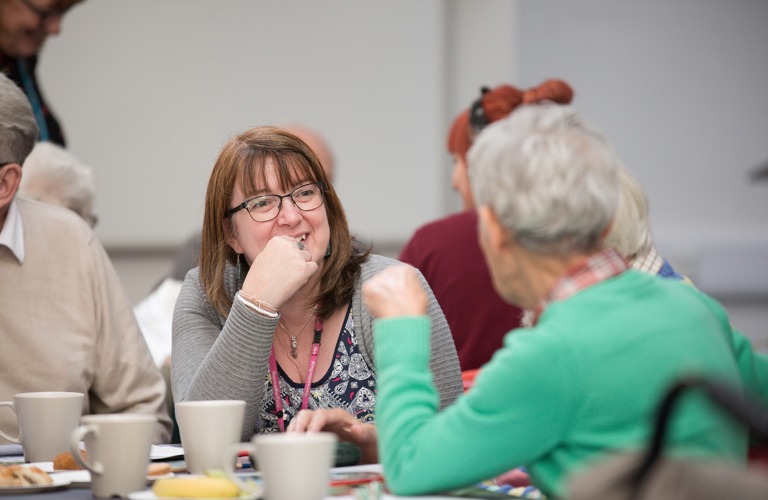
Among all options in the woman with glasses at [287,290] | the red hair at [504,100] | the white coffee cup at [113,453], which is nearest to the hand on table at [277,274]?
the woman with glasses at [287,290]

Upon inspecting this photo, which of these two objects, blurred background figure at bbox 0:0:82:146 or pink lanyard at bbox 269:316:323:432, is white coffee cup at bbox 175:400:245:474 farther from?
blurred background figure at bbox 0:0:82:146

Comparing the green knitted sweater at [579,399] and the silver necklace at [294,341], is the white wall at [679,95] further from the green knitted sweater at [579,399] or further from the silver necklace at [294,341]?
the green knitted sweater at [579,399]

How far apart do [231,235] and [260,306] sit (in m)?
0.31

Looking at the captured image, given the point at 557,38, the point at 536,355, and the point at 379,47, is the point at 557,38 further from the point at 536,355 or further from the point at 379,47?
the point at 536,355

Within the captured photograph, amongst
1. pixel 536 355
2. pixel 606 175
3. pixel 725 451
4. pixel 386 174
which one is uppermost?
pixel 606 175

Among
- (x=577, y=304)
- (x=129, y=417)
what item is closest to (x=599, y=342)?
(x=577, y=304)

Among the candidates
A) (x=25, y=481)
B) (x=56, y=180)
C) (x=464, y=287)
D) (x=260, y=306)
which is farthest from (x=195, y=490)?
(x=56, y=180)

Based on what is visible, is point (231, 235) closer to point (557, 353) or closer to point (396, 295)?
point (396, 295)

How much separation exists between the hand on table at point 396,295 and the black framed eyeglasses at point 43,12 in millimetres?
3122

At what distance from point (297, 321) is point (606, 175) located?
873mm

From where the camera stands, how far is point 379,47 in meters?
4.18

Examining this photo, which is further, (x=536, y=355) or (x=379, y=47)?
(x=379, y=47)

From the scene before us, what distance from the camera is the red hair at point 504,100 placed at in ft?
8.50

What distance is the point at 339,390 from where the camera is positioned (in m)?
1.52
